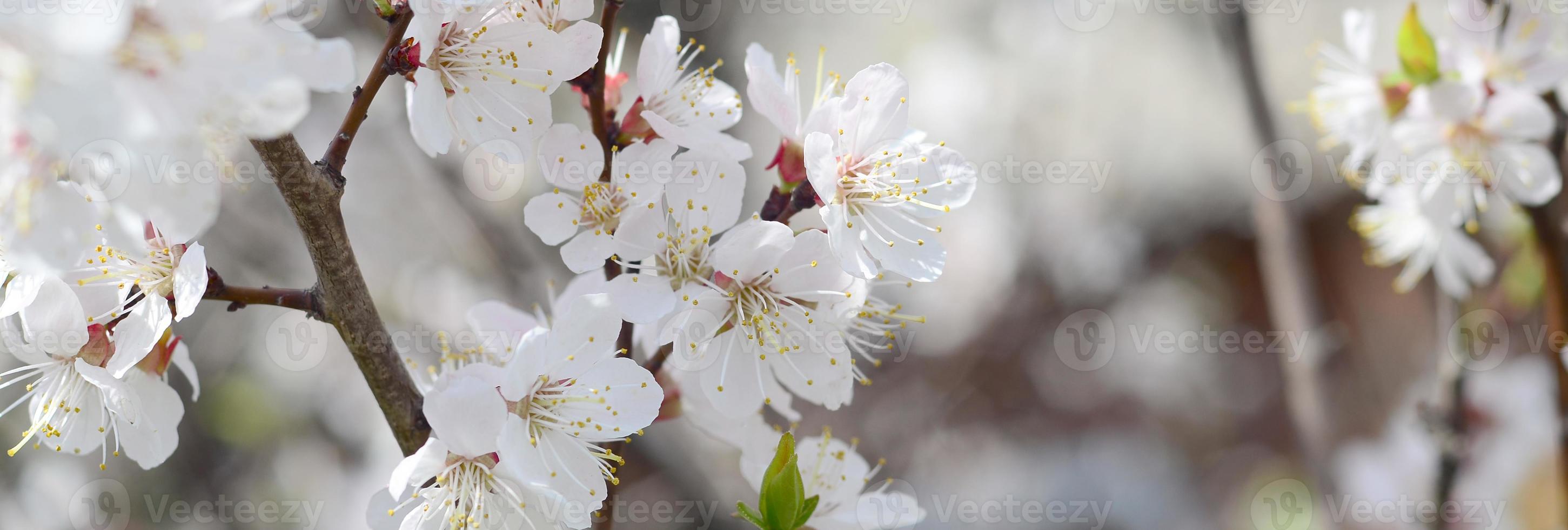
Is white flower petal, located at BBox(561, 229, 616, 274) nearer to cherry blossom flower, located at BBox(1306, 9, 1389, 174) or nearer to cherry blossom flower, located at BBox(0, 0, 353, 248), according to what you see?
cherry blossom flower, located at BBox(0, 0, 353, 248)

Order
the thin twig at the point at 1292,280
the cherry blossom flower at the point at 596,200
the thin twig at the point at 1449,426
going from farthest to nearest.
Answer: the thin twig at the point at 1292,280
the thin twig at the point at 1449,426
the cherry blossom flower at the point at 596,200

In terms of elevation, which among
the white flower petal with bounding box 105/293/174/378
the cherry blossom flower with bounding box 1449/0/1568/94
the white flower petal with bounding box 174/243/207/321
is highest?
the cherry blossom flower with bounding box 1449/0/1568/94

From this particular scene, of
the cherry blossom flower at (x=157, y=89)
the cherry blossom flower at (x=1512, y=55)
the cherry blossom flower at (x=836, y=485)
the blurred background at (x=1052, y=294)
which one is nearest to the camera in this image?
the cherry blossom flower at (x=157, y=89)

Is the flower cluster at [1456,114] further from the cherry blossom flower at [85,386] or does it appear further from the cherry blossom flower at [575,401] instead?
the cherry blossom flower at [85,386]

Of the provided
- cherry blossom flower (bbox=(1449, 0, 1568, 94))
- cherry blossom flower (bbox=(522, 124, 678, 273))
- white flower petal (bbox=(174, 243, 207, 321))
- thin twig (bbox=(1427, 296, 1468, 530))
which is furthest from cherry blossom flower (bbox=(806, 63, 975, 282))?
thin twig (bbox=(1427, 296, 1468, 530))

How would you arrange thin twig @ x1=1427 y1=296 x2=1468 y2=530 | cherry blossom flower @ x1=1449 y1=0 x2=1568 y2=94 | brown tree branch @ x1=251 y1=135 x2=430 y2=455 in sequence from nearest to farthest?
brown tree branch @ x1=251 y1=135 x2=430 y2=455 → cherry blossom flower @ x1=1449 y1=0 x2=1568 y2=94 → thin twig @ x1=1427 y1=296 x2=1468 y2=530

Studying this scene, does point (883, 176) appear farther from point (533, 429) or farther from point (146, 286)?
point (146, 286)

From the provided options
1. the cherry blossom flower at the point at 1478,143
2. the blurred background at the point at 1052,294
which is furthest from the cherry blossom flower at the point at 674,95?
the blurred background at the point at 1052,294

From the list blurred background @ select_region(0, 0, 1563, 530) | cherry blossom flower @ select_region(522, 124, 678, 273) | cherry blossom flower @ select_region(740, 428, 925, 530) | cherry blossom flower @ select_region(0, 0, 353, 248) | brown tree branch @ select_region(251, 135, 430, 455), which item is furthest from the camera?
blurred background @ select_region(0, 0, 1563, 530)

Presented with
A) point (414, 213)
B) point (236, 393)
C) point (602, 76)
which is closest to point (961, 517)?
point (414, 213)
